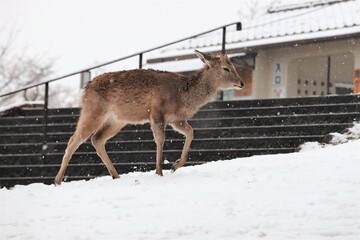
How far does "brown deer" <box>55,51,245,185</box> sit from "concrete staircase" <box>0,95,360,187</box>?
2309 mm

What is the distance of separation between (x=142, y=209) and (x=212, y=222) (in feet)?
3.45

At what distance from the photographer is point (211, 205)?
5.94 meters

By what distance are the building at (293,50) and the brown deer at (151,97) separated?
35.3 feet

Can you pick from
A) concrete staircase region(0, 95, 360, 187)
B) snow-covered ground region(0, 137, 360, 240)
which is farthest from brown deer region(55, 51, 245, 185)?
concrete staircase region(0, 95, 360, 187)

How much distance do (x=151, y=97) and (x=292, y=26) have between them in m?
13.9

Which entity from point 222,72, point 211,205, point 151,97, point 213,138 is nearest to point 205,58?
point 222,72

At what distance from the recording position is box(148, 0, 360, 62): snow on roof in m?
19.8

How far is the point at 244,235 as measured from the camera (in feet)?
16.2

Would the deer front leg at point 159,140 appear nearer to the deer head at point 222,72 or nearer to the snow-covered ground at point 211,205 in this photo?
the snow-covered ground at point 211,205

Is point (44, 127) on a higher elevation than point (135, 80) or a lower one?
lower

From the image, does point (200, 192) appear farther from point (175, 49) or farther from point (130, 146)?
point (175, 49)

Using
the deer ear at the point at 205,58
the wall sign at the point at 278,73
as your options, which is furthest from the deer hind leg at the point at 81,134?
the wall sign at the point at 278,73

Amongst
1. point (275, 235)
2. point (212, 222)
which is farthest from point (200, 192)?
point (275, 235)

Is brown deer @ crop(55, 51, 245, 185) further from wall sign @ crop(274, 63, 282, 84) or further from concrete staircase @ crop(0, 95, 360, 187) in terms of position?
wall sign @ crop(274, 63, 282, 84)
